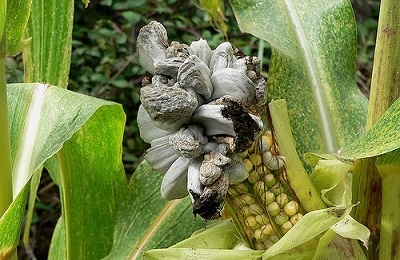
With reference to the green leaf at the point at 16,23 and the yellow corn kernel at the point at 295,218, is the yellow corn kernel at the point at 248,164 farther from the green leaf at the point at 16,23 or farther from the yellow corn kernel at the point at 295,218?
the green leaf at the point at 16,23

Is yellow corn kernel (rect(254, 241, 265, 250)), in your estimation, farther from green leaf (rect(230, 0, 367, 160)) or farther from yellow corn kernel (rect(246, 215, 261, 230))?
green leaf (rect(230, 0, 367, 160))

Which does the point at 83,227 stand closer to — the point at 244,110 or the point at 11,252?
the point at 11,252

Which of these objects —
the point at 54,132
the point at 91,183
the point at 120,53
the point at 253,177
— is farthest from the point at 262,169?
the point at 120,53

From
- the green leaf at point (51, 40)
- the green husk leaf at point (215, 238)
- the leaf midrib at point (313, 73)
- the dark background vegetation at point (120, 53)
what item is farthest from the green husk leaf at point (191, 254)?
the dark background vegetation at point (120, 53)

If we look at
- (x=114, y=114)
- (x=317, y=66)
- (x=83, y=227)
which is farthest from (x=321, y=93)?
(x=83, y=227)

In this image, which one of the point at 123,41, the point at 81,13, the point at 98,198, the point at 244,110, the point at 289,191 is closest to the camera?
the point at 244,110

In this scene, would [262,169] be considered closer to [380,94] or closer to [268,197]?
[268,197]
